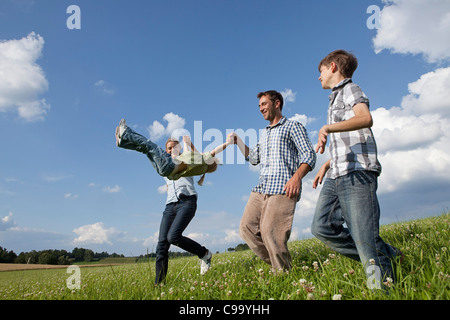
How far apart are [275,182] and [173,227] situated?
2248 millimetres

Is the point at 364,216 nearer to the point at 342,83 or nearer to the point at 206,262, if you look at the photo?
the point at 342,83

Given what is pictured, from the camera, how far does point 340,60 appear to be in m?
3.95

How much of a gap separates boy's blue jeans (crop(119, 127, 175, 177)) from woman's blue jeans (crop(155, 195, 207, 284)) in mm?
1049

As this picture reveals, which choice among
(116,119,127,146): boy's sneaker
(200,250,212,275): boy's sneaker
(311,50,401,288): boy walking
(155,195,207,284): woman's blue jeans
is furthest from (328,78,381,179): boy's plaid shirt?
(200,250,212,275): boy's sneaker

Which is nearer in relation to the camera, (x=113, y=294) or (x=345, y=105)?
(x=345, y=105)

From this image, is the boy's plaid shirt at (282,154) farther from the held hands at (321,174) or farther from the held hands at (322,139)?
the held hands at (322,139)

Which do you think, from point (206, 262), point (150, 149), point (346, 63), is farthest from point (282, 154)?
point (206, 262)

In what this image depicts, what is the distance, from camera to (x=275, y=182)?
15.9 ft

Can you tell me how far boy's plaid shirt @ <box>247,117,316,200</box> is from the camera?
190 inches

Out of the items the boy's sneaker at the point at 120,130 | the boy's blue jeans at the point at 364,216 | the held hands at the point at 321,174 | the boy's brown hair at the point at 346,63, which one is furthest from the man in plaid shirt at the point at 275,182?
the boy's sneaker at the point at 120,130

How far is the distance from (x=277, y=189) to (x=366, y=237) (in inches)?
67.1

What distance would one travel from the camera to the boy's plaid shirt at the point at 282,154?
15.8ft

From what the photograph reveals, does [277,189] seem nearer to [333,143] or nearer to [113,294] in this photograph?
[333,143]
